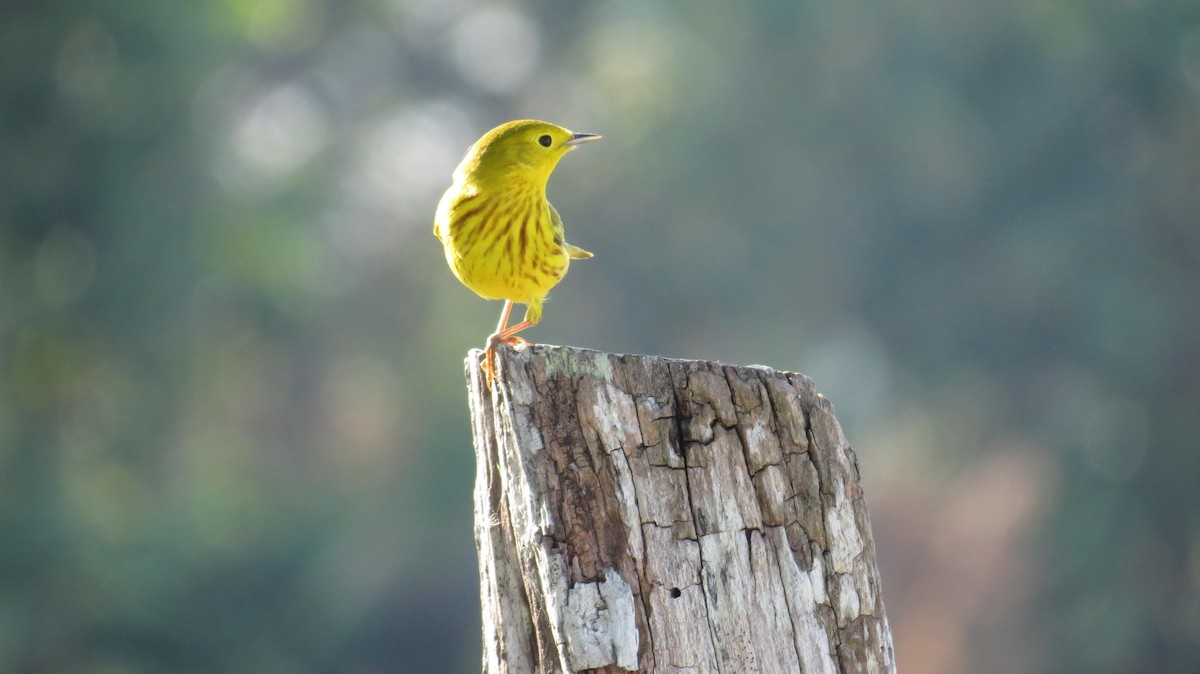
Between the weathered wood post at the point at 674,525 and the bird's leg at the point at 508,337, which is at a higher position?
the bird's leg at the point at 508,337

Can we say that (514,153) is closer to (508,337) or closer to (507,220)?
(507,220)

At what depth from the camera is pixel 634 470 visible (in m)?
3.22

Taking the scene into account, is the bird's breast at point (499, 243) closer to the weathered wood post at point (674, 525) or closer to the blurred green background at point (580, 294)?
the weathered wood post at point (674, 525)

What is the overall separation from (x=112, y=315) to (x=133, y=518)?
268 cm

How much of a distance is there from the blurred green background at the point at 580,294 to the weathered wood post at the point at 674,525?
14184 millimetres

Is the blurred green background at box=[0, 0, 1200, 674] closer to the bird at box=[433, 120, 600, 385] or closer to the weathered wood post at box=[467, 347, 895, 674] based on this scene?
the bird at box=[433, 120, 600, 385]

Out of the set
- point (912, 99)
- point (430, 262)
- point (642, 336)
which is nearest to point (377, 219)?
point (430, 262)

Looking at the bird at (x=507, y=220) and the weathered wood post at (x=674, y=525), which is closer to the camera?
the weathered wood post at (x=674, y=525)

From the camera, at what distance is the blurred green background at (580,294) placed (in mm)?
17672

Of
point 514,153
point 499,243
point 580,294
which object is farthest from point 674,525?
point 580,294

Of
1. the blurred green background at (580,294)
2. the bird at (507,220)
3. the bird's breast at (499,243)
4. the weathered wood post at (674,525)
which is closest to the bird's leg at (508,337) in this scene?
the bird at (507,220)

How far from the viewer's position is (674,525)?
126 inches

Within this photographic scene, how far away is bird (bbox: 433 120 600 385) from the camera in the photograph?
4.83 meters

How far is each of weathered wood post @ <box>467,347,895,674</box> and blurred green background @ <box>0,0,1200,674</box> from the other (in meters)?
14.2
